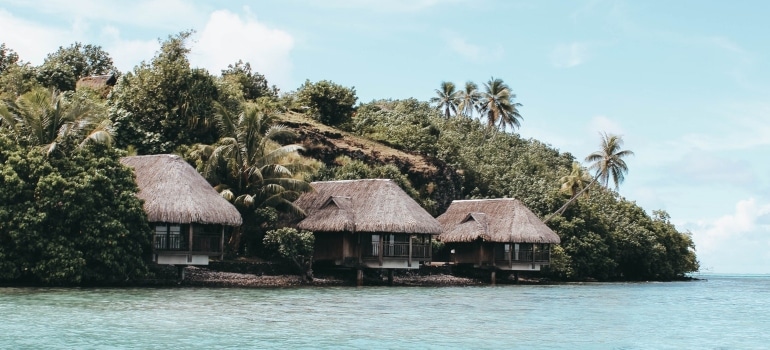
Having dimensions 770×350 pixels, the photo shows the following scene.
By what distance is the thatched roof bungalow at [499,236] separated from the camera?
39.1 m

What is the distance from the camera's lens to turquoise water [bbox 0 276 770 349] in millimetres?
16094

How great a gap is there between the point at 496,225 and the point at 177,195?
611 inches

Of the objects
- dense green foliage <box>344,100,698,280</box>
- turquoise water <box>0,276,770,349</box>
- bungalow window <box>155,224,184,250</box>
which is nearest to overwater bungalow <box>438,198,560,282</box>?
dense green foliage <box>344,100,698,280</box>

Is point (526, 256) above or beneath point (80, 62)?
beneath

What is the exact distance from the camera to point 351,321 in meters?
19.6

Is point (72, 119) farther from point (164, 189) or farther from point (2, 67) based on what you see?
point (2, 67)

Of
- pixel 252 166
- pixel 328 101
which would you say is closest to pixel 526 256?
pixel 252 166

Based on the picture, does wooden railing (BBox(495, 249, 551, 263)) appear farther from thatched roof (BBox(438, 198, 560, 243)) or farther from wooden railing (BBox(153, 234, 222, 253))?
wooden railing (BBox(153, 234, 222, 253))

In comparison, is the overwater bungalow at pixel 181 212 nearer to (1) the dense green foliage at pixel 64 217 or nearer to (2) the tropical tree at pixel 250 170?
A: (1) the dense green foliage at pixel 64 217

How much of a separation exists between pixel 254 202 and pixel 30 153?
967cm

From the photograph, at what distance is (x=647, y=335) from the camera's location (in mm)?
18891

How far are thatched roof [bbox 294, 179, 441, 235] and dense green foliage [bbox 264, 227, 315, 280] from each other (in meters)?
1.05

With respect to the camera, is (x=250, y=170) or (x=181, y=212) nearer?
(x=181, y=212)

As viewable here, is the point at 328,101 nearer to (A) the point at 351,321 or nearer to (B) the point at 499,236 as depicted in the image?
(B) the point at 499,236
